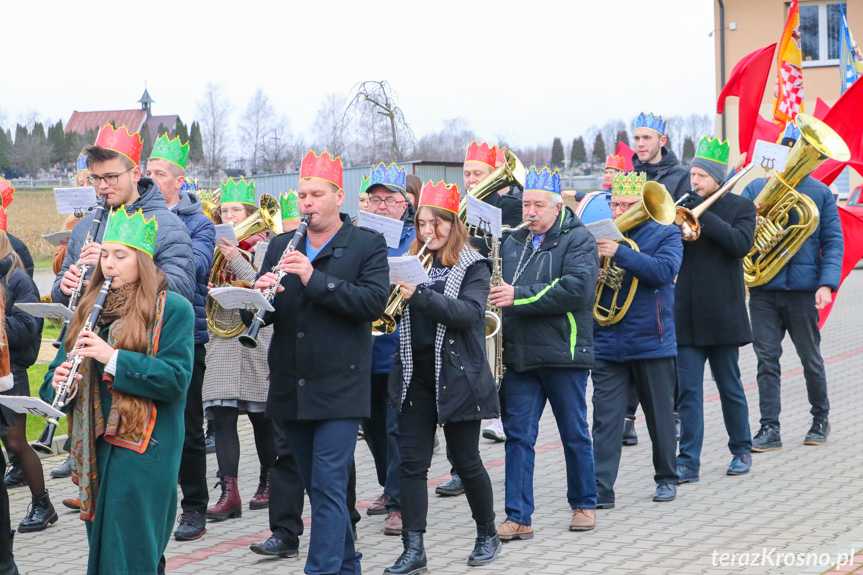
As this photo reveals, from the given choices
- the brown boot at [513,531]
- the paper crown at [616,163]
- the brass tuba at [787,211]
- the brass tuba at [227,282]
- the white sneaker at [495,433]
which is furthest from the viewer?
the paper crown at [616,163]

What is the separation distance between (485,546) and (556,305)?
4.55ft

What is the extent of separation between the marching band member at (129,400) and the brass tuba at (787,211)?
5415mm

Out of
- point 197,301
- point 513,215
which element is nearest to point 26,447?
point 197,301

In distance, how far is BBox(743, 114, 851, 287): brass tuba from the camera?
845 centimetres

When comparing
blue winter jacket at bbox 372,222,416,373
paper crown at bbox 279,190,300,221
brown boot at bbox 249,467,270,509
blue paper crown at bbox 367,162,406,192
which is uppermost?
blue paper crown at bbox 367,162,406,192

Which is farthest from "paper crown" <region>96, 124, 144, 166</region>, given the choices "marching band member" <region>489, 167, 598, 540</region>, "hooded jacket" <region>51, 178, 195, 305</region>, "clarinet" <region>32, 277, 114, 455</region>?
"marching band member" <region>489, 167, 598, 540</region>

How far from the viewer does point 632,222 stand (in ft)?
23.0

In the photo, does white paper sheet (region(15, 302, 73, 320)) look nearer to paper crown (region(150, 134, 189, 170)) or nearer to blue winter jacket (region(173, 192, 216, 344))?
blue winter jacket (region(173, 192, 216, 344))

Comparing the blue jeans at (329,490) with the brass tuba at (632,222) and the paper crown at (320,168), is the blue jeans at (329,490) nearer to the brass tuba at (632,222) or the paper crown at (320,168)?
the paper crown at (320,168)

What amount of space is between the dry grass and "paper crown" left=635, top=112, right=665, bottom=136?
71.6ft

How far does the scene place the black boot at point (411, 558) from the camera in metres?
5.52

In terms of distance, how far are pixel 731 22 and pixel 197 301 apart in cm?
2911

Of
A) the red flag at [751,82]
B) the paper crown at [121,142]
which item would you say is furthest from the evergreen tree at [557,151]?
the paper crown at [121,142]

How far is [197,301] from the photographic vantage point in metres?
6.64
